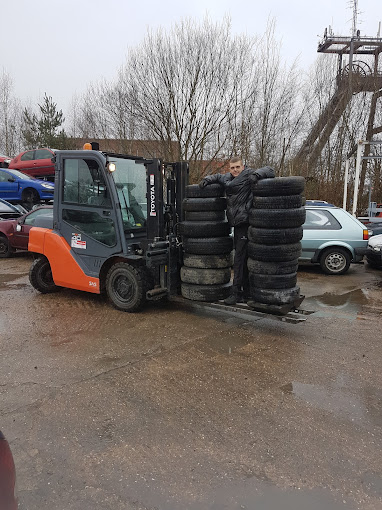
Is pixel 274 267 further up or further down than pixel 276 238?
further down

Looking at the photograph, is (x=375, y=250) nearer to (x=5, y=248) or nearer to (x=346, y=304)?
(x=346, y=304)

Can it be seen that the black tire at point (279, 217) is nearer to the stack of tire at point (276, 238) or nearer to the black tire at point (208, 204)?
the stack of tire at point (276, 238)

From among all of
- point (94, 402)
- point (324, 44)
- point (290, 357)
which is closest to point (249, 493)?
point (94, 402)

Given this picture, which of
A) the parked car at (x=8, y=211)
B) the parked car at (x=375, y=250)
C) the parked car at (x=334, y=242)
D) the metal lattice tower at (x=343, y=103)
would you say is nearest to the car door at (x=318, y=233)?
the parked car at (x=334, y=242)

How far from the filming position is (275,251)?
16.6ft

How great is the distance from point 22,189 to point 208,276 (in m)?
10.9

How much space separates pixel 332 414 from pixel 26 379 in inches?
115

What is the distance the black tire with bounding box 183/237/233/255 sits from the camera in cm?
557

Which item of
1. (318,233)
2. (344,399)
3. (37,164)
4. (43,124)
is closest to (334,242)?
(318,233)

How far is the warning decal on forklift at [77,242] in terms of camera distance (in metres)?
6.51

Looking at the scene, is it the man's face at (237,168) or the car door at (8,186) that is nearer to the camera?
the man's face at (237,168)

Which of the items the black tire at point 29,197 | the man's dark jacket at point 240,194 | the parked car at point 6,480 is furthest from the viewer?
the black tire at point 29,197

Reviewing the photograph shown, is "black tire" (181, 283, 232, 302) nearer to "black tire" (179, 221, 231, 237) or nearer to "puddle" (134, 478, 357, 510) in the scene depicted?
"black tire" (179, 221, 231, 237)

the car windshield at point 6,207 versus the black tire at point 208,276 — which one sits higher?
the car windshield at point 6,207
